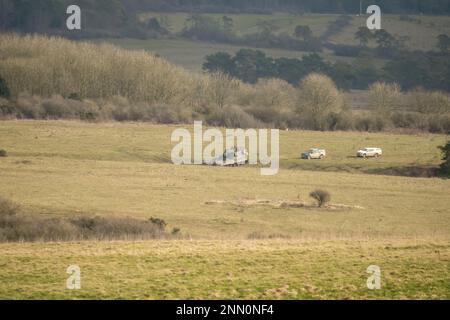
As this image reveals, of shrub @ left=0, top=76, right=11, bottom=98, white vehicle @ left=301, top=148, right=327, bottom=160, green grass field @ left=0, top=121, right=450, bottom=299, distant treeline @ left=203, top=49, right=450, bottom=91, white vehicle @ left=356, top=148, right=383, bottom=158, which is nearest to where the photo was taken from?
green grass field @ left=0, top=121, right=450, bottom=299

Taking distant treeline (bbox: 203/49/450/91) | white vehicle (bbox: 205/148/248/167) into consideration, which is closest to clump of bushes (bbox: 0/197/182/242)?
white vehicle (bbox: 205/148/248/167)

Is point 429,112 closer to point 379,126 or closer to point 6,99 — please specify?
point 379,126

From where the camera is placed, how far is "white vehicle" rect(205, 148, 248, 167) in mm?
58225

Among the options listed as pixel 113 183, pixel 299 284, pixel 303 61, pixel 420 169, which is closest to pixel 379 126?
pixel 420 169

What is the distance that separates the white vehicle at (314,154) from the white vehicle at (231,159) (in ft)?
15.4

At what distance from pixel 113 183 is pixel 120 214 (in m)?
8.31

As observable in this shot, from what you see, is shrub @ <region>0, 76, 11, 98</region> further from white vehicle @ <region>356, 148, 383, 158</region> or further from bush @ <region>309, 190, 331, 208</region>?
bush @ <region>309, 190, 331, 208</region>

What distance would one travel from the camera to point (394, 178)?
53688mm

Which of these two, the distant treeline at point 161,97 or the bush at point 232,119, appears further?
the distant treeline at point 161,97

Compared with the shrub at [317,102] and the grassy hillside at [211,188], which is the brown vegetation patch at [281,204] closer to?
the grassy hillside at [211,188]

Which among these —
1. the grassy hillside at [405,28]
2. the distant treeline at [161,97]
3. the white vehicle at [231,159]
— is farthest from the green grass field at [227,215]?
the grassy hillside at [405,28]

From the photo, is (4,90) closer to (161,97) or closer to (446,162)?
(161,97)

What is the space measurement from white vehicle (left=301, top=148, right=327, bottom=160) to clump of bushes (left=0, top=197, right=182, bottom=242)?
1010 inches

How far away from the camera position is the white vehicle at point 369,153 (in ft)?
208
